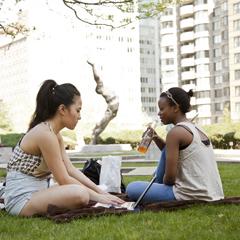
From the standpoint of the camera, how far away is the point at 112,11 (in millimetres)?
13016

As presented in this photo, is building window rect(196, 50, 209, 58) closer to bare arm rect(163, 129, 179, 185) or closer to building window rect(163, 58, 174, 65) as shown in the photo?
building window rect(163, 58, 174, 65)

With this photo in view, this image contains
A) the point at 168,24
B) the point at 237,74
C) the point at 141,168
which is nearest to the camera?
the point at 141,168

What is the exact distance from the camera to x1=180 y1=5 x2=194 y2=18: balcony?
79000 mm

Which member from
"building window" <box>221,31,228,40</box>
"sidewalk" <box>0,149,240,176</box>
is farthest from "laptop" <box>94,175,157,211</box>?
"building window" <box>221,31,228,40</box>

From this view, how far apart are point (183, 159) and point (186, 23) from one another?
75.8 m

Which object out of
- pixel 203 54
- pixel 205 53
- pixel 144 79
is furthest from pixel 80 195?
pixel 144 79

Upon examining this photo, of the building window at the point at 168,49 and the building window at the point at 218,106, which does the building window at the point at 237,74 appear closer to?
the building window at the point at 218,106

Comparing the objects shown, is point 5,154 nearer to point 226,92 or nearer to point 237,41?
point 237,41

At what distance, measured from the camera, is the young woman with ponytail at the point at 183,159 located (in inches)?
209

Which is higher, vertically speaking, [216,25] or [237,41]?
[216,25]

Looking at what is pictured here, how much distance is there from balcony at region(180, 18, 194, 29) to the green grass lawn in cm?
7526

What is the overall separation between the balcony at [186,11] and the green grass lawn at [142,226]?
7567 centimetres

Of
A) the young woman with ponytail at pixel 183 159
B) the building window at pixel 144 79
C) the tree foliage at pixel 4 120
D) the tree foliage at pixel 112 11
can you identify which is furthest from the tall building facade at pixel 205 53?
the young woman with ponytail at pixel 183 159

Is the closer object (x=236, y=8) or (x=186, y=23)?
(x=236, y=8)
